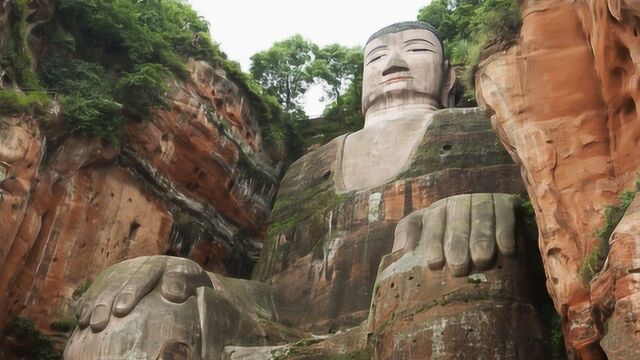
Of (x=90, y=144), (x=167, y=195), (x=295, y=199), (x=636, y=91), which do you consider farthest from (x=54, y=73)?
(x=636, y=91)

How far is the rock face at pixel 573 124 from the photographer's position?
7723mm

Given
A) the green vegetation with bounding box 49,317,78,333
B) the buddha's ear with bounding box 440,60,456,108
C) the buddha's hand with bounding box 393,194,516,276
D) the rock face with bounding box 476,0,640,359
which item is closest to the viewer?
the rock face with bounding box 476,0,640,359

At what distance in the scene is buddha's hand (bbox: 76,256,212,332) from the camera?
969cm

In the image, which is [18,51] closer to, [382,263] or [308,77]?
[382,263]

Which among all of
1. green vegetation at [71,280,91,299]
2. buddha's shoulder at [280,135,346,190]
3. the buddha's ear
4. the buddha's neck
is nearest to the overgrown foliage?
green vegetation at [71,280,91,299]

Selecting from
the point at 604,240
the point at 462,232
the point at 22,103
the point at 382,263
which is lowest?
the point at 604,240

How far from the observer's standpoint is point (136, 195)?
14055mm

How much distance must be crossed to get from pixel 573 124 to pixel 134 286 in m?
4.15

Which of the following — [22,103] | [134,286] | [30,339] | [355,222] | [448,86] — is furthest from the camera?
[448,86]

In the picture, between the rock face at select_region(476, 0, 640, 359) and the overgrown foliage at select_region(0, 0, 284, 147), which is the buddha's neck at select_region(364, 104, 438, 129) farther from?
the rock face at select_region(476, 0, 640, 359)

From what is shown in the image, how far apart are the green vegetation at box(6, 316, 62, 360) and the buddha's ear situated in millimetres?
6007

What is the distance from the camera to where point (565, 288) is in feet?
26.2

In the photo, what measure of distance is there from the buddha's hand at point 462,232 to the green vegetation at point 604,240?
4.22ft

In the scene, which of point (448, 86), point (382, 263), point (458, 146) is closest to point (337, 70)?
point (448, 86)
